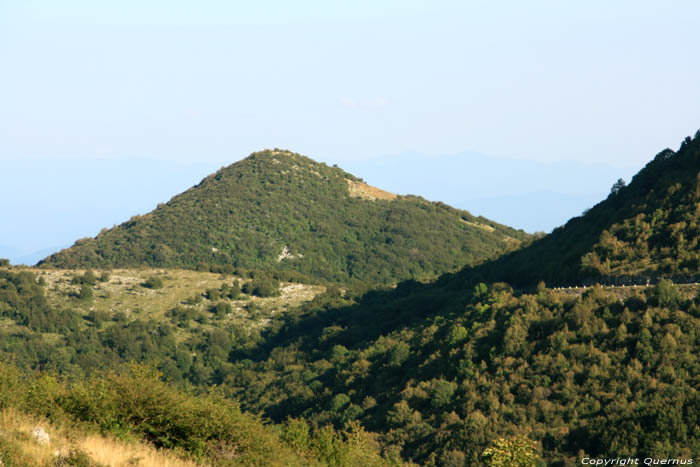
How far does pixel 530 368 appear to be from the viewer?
119 ft

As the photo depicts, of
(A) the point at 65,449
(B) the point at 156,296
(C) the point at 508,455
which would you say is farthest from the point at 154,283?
(A) the point at 65,449

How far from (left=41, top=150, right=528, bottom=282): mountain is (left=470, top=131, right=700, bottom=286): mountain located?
72440 mm

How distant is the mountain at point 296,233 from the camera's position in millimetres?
131250

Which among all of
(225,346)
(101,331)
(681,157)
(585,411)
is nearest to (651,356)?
(585,411)

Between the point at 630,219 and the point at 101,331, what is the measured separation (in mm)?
53832

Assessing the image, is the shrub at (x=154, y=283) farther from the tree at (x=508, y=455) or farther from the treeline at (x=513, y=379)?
the tree at (x=508, y=455)

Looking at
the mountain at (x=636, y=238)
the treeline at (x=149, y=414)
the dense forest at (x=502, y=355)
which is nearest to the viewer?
the treeline at (x=149, y=414)

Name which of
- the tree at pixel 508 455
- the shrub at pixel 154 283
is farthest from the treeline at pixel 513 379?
the shrub at pixel 154 283

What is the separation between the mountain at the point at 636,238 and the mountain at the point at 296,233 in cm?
7244

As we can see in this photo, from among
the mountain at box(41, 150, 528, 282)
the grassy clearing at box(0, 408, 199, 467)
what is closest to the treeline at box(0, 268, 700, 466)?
the grassy clearing at box(0, 408, 199, 467)

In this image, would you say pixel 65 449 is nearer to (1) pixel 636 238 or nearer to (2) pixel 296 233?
(1) pixel 636 238

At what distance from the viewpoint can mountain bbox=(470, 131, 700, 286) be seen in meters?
42.1

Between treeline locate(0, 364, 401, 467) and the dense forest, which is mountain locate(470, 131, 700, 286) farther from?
treeline locate(0, 364, 401, 467)

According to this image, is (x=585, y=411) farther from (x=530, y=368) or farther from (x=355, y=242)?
(x=355, y=242)
